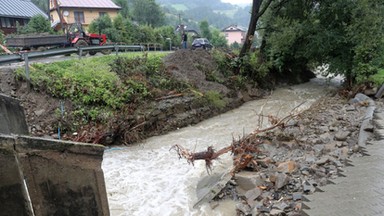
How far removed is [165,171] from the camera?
328 inches

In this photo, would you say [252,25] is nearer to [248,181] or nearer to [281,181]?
[248,181]

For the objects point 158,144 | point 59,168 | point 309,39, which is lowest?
point 158,144

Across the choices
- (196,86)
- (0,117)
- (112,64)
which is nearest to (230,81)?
(196,86)

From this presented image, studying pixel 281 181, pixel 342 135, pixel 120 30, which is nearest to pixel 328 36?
pixel 342 135

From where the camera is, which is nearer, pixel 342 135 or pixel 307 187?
pixel 307 187

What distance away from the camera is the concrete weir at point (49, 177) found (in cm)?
314

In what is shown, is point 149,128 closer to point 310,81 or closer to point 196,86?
point 196,86

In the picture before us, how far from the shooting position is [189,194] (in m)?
7.04

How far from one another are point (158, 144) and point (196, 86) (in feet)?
15.5

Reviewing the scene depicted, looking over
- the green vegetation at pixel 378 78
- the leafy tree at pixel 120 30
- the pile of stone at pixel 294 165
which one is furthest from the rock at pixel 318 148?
the leafy tree at pixel 120 30

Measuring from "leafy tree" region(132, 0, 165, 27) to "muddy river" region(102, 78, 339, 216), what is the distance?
147 feet

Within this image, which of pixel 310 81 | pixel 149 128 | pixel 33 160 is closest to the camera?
pixel 33 160

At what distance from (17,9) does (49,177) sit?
4160 centimetres

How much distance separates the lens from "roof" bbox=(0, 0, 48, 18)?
117 feet
